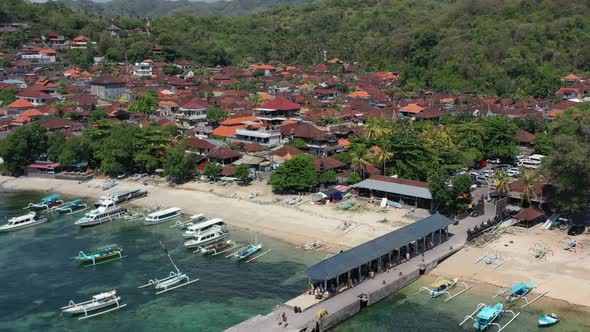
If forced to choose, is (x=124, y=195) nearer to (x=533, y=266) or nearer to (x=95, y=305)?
(x=95, y=305)

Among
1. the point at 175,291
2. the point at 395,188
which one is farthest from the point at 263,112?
the point at 175,291

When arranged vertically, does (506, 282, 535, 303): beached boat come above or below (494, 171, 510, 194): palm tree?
below

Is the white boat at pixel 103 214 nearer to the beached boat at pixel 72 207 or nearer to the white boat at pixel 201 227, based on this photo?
the beached boat at pixel 72 207

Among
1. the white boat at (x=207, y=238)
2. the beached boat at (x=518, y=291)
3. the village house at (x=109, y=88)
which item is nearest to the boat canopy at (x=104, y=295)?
the white boat at (x=207, y=238)

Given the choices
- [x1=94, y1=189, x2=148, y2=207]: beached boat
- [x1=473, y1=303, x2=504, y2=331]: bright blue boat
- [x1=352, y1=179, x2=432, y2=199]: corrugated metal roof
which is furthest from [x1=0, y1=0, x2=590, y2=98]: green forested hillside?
[x1=473, y1=303, x2=504, y2=331]: bright blue boat

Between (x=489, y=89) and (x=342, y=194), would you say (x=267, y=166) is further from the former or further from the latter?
(x=489, y=89)

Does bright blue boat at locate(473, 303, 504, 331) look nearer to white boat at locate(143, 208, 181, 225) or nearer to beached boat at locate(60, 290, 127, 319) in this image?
beached boat at locate(60, 290, 127, 319)

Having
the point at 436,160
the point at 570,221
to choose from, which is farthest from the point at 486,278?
the point at 436,160
